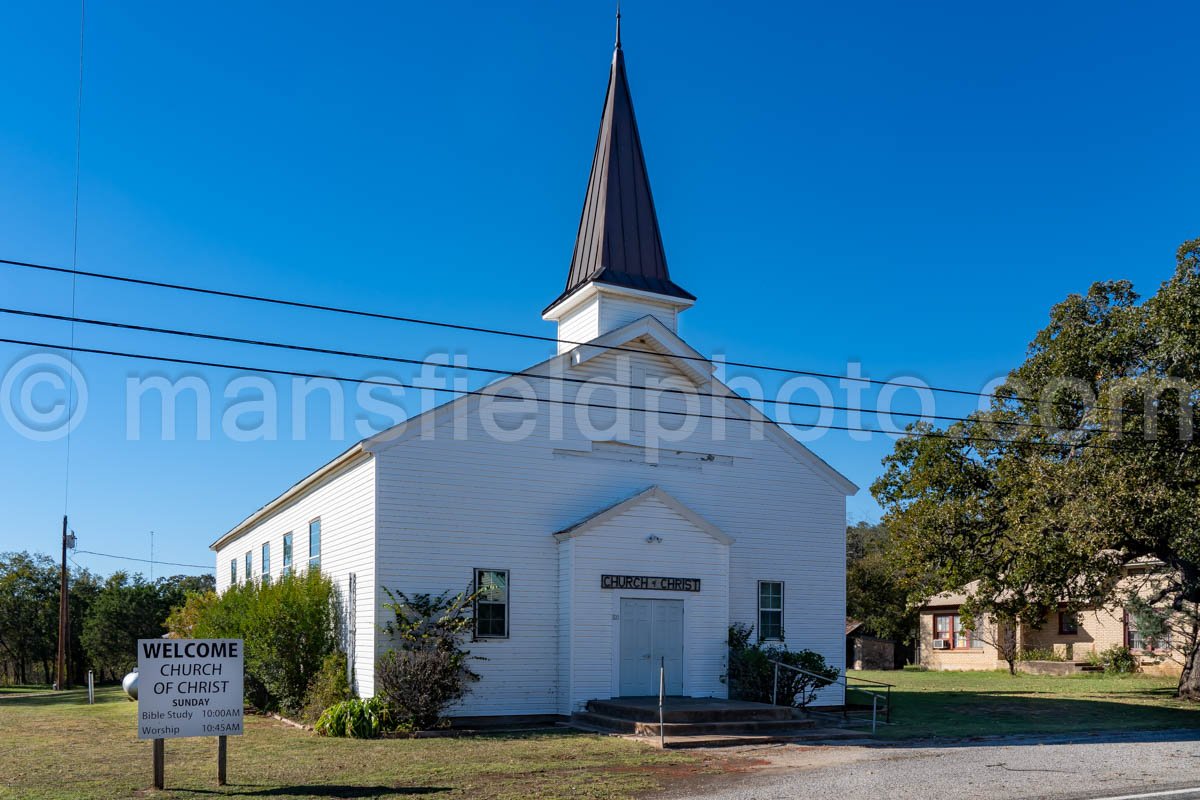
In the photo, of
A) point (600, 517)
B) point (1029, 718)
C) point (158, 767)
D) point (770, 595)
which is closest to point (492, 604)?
point (600, 517)

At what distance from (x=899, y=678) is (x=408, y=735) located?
1009 inches

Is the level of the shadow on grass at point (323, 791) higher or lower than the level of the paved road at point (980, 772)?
higher

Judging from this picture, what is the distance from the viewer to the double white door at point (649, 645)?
74.3ft

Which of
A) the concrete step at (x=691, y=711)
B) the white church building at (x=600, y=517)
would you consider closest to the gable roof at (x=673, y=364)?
the white church building at (x=600, y=517)

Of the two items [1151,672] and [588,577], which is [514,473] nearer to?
[588,577]

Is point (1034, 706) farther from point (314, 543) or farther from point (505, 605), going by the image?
point (314, 543)

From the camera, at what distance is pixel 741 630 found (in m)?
24.2

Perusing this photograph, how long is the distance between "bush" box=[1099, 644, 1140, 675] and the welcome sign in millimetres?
34559

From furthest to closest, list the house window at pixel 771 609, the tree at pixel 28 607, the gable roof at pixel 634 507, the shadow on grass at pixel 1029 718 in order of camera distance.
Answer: the tree at pixel 28 607 < the house window at pixel 771 609 < the gable roof at pixel 634 507 < the shadow on grass at pixel 1029 718

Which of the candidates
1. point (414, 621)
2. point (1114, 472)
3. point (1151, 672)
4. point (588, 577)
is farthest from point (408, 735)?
point (1151, 672)

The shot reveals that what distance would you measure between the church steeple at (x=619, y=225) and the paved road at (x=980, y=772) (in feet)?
39.6

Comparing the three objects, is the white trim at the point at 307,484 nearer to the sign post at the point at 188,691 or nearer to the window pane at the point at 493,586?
the window pane at the point at 493,586

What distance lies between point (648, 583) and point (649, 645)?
1314 millimetres

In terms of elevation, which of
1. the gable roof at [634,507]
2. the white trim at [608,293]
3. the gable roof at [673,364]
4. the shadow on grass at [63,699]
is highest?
the white trim at [608,293]
